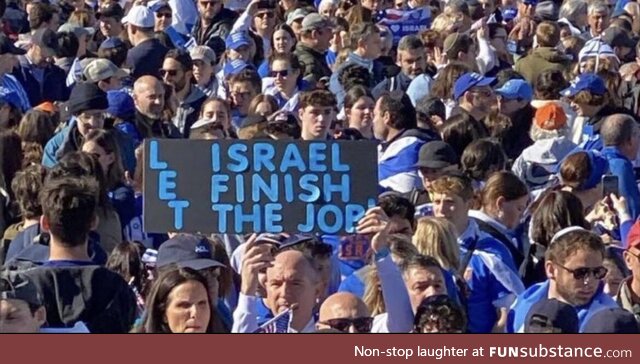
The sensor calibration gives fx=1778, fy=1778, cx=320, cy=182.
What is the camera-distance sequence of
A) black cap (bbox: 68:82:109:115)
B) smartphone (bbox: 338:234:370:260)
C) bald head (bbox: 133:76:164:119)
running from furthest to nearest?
bald head (bbox: 133:76:164:119) < black cap (bbox: 68:82:109:115) < smartphone (bbox: 338:234:370:260)

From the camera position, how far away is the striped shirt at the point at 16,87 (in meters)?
11.1

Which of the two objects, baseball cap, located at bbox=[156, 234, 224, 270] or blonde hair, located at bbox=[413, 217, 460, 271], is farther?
blonde hair, located at bbox=[413, 217, 460, 271]

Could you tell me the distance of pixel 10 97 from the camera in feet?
34.8

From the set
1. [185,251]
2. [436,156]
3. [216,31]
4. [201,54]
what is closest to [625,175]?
[436,156]

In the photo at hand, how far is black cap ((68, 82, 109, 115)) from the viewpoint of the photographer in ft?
31.6

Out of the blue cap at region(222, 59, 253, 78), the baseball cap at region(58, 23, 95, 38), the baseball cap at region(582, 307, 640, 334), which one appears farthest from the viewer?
the baseball cap at region(58, 23, 95, 38)

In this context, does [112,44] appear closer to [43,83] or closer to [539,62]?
[43,83]

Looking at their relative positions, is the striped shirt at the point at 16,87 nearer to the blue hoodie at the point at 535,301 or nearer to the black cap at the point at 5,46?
the black cap at the point at 5,46

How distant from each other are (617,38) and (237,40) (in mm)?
3088

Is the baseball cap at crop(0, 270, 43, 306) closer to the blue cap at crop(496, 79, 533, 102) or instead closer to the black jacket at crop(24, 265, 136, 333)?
the black jacket at crop(24, 265, 136, 333)

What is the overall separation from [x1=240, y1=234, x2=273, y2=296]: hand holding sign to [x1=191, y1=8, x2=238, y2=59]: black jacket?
731cm

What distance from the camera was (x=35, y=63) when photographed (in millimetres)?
12164

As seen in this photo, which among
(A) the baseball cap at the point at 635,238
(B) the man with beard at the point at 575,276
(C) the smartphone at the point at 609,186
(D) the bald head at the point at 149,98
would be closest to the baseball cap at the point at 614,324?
(B) the man with beard at the point at 575,276

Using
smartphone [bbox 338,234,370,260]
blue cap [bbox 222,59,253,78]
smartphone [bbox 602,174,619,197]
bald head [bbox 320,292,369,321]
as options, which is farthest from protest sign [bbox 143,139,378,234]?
blue cap [bbox 222,59,253,78]
